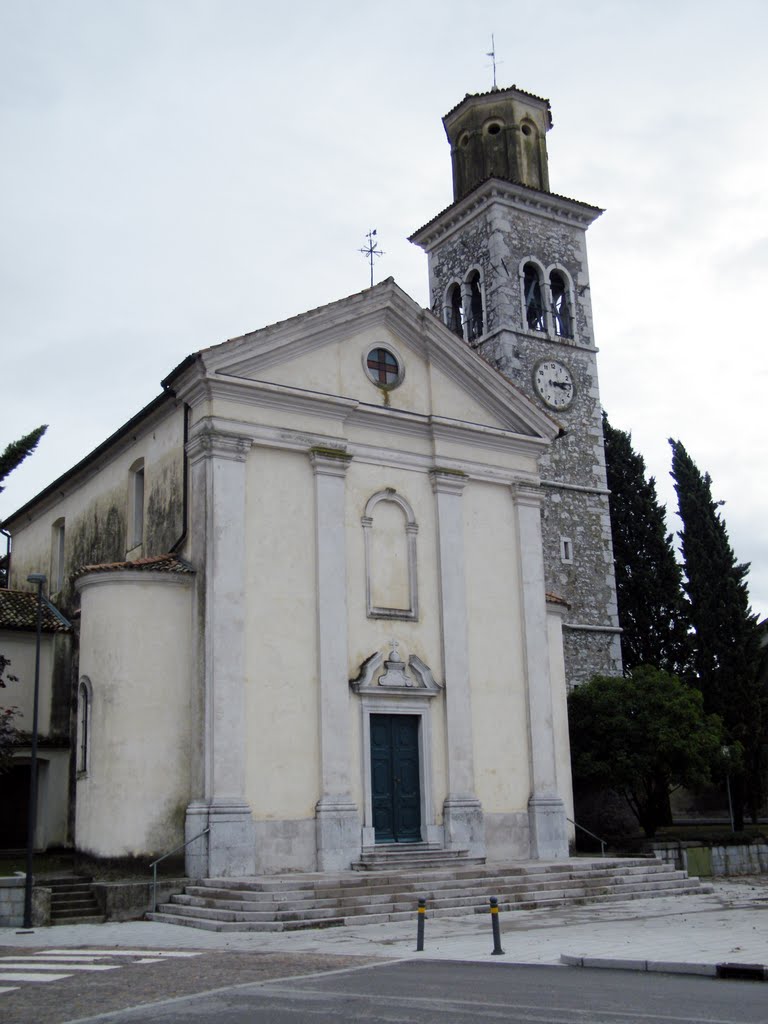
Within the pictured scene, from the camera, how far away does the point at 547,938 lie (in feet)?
51.7

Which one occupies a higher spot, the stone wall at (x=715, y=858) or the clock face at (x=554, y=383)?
the clock face at (x=554, y=383)

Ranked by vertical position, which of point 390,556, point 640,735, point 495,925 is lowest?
point 495,925

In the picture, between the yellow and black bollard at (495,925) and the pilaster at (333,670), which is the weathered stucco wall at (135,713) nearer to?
the pilaster at (333,670)

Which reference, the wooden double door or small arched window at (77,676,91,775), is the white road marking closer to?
small arched window at (77,676,91,775)

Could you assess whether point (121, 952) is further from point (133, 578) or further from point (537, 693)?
point (537, 693)

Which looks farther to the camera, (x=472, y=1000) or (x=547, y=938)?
(x=547, y=938)

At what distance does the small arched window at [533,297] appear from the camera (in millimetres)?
43938

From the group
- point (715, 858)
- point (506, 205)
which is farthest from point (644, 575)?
point (715, 858)

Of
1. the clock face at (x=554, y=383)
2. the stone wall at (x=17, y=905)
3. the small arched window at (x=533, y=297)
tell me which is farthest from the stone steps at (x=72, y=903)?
the small arched window at (x=533, y=297)

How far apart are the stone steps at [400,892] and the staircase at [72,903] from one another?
41.4 inches

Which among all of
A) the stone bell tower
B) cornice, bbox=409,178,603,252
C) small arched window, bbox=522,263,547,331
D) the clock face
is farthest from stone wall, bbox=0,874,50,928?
cornice, bbox=409,178,603,252

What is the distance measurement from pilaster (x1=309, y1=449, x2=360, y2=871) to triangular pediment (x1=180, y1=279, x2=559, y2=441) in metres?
1.92

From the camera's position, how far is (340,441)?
24922 millimetres

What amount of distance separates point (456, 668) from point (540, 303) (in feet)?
74.8
